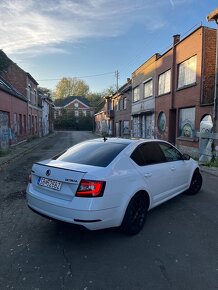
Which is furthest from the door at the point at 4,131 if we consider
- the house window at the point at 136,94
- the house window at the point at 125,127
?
the house window at the point at 125,127

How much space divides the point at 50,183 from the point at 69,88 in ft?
301

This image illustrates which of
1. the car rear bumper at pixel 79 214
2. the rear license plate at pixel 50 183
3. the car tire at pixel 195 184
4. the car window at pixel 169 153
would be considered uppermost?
the car window at pixel 169 153

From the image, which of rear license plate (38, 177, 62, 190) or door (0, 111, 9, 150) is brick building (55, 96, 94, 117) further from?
rear license plate (38, 177, 62, 190)

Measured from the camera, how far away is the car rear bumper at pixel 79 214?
353 centimetres

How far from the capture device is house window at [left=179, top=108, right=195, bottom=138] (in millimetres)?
13875

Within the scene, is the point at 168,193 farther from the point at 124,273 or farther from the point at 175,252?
the point at 124,273

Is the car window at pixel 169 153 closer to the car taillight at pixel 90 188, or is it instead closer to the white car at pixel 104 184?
the white car at pixel 104 184

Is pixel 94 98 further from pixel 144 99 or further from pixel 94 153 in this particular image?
pixel 94 153

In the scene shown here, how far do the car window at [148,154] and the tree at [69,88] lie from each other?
8957 cm

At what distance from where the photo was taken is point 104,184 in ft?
11.8

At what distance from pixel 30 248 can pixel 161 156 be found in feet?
9.77

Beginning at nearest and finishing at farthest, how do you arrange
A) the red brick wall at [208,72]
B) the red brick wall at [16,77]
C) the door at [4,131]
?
1. the red brick wall at [208,72]
2. the door at [4,131]
3. the red brick wall at [16,77]

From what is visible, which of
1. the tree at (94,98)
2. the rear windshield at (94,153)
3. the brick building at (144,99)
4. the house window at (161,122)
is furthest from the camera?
the tree at (94,98)

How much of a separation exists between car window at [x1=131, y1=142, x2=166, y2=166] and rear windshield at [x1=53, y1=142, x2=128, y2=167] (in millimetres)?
286
